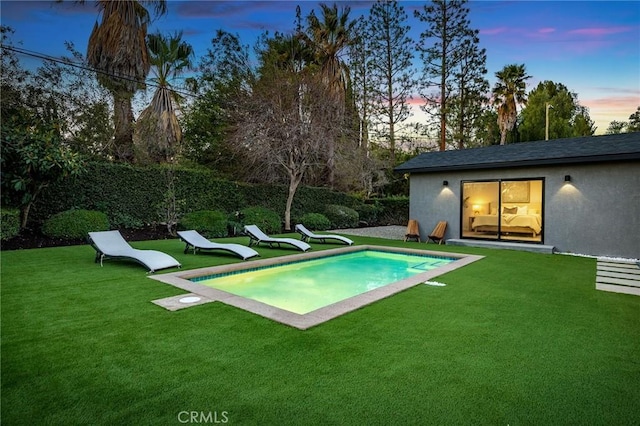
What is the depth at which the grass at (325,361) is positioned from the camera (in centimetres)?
221

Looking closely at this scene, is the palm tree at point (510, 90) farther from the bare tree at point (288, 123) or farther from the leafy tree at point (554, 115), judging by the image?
the bare tree at point (288, 123)

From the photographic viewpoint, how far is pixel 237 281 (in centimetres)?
660

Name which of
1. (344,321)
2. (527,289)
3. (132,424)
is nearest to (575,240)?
(527,289)

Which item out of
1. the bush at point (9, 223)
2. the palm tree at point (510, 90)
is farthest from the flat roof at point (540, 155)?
the palm tree at point (510, 90)

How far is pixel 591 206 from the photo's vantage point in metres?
9.54

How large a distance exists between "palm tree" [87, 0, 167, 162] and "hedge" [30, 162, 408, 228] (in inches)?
117

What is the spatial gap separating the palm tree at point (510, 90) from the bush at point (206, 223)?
841 inches

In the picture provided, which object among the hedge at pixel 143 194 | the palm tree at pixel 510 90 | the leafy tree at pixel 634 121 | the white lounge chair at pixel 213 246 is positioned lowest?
the white lounge chair at pixel 213 246

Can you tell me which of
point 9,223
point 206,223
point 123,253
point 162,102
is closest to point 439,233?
point 206,223

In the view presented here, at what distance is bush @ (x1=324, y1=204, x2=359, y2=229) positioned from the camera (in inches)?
707

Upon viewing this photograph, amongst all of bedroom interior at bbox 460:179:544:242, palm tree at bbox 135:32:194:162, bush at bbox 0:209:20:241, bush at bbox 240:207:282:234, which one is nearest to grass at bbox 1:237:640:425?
bush at bbox 0:209:20:241

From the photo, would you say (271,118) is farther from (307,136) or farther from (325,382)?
(325,382)

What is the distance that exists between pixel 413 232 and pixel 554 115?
25.0 metres

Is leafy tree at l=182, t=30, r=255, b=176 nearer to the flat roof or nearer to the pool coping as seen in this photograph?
the flat roof
